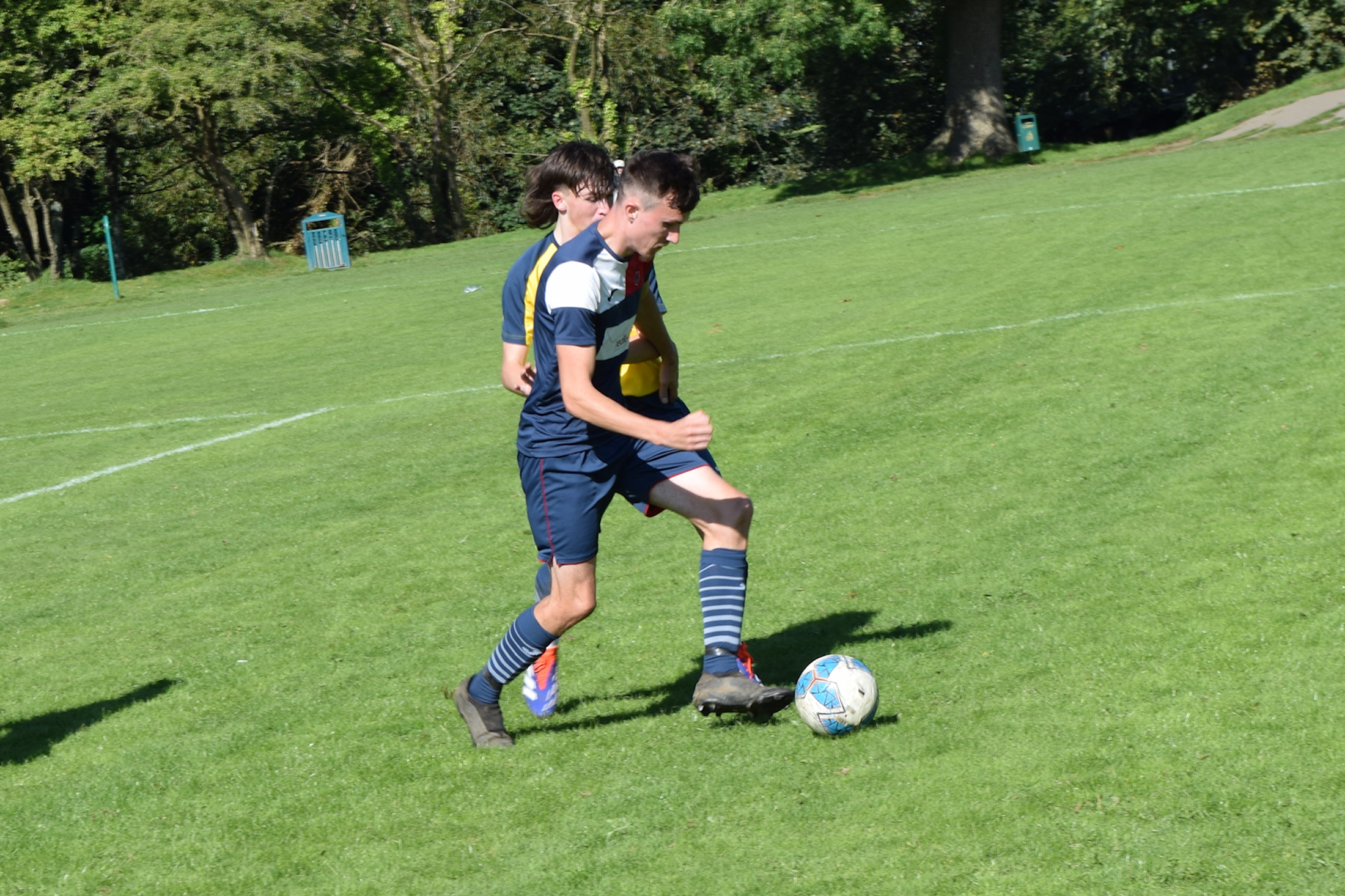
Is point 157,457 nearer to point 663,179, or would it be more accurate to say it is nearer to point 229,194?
point 663,179

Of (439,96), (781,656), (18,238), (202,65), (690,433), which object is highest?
(202,65)

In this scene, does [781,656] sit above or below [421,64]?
below

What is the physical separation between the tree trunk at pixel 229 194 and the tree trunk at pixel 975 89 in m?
16.9

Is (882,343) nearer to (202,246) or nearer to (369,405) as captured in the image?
(369,405)

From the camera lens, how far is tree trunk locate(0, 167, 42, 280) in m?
33.6

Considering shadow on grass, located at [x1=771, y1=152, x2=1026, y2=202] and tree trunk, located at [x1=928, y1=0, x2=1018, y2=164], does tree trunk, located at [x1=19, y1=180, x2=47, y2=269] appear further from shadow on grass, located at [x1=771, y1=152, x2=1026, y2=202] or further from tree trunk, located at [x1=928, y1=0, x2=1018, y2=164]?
tree trunk, located at [x1=928, y1=0, x2=1018, y2=164]

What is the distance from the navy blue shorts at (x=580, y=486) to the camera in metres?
4.86

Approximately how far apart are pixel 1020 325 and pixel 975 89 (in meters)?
22.7

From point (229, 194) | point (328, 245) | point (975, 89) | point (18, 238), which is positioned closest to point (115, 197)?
point (18, 238)

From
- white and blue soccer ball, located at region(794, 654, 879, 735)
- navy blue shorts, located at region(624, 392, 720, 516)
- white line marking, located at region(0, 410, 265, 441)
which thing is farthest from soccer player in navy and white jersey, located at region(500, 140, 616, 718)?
white line marking, located at region(0, 410, 265, 441)

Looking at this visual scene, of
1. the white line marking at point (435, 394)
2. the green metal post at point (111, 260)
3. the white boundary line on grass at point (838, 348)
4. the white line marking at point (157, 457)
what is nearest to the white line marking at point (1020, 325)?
the white boundary line on grass at point (838, 348)

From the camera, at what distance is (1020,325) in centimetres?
1209

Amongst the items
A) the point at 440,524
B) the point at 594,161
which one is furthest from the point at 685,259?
the point at 594,161

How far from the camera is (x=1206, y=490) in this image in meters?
7.13
